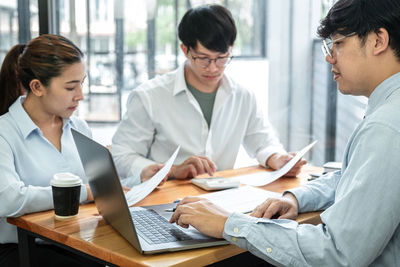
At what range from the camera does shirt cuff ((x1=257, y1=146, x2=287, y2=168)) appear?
2.27 m

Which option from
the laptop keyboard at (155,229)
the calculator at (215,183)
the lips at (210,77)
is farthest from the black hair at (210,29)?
→ the laptop keyboard at (155,229)

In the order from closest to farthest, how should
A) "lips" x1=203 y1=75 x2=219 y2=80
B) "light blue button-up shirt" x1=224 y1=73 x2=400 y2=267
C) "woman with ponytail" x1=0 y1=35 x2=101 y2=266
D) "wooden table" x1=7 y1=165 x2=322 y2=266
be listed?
1. "light blue button-up shirt" x1=224 y1=73 x2=400 y2=267
2. "wooden table" x1=7 y1=165 x2=322 y2=266
3. "woman with ponytail" x1=0 y1=35 x2=101 y2=266
4. "lips" x1=203 y1=75 x2=219 y2=80

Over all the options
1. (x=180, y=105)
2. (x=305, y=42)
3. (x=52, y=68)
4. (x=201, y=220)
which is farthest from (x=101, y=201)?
(x=305, y=42)

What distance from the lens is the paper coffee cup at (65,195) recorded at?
4.72 ft

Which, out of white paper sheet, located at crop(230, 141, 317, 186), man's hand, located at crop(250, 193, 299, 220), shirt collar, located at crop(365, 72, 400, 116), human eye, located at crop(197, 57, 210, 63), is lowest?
white paper sheet, located at crop(230, 141, 317, 186)

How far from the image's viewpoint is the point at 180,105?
7.82 feet

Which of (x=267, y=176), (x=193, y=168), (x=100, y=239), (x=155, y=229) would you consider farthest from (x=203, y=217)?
(x=267, y=176)

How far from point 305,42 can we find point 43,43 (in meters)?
2.16

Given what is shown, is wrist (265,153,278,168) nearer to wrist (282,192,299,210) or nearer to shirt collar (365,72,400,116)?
wrist (282,192,299,210)

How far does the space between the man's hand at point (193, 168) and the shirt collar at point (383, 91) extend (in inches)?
34.9

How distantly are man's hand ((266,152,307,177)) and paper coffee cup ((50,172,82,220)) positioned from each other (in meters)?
0.96

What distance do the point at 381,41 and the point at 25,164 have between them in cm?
121

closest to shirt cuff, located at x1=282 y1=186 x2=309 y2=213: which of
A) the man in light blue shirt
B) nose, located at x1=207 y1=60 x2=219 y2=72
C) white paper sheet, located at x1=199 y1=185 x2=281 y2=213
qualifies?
white paper sheet, located at x1=199 y1=185 x2=281 y2=213

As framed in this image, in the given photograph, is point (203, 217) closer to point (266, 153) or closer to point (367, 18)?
point (367, 18)
